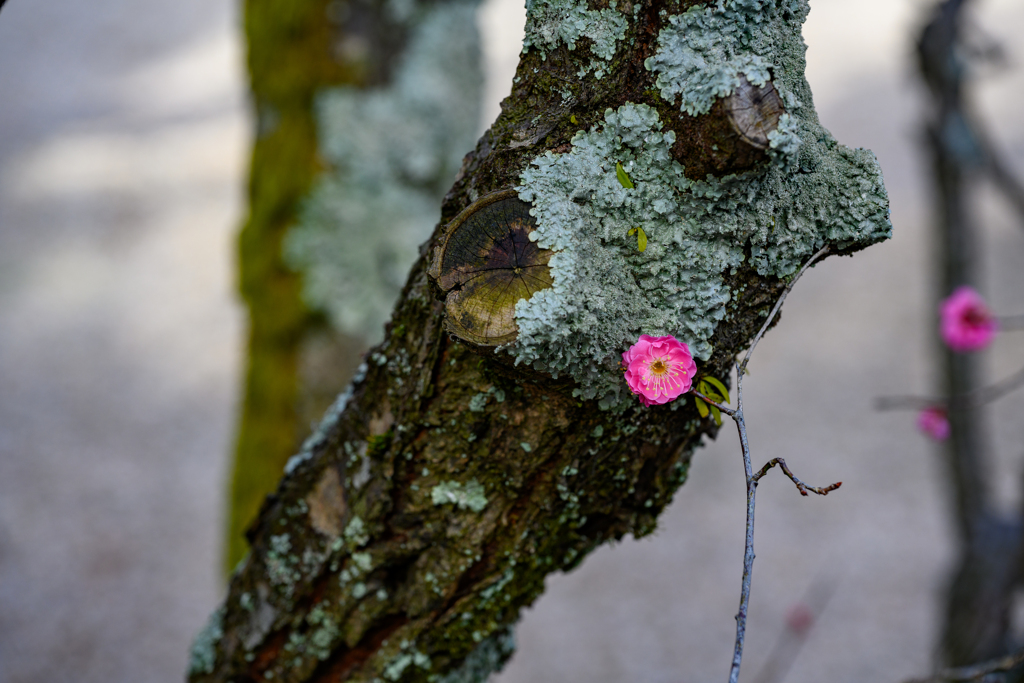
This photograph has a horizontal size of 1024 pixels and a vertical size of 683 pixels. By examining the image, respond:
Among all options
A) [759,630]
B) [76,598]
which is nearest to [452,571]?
[759,630]

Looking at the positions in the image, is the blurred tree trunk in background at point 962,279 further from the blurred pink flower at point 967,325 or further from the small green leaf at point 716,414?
the small green leaf at point 716,414

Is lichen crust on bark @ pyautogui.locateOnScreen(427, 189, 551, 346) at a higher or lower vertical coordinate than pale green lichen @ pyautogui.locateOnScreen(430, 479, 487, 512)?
higher

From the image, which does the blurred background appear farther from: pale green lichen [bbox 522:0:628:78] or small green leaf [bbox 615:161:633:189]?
small green leaf [bbox 615:161:633:189]

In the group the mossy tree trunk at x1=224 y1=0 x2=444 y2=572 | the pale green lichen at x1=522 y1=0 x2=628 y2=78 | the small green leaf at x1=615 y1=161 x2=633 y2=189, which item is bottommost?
the small green leaf at x1=615 y1=161 x2=633 y2=189

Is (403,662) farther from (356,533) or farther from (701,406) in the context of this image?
(701,406)

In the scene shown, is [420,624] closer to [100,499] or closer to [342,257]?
[342,257]

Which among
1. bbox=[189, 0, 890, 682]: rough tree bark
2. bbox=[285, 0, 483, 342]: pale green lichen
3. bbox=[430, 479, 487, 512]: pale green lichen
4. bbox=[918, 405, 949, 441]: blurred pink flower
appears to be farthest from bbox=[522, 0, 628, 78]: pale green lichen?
bbox=[285, 0, 483, 342]: pale green lichen

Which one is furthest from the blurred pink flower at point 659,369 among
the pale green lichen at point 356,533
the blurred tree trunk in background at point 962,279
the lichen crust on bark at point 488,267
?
the blurred tree trunk in background at point 962,279
